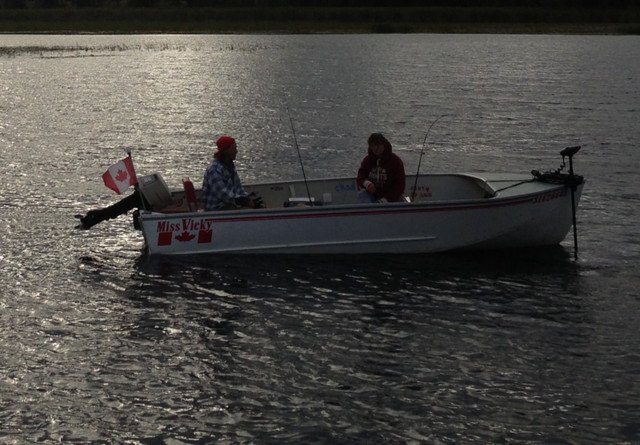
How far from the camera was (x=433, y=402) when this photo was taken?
10906mm

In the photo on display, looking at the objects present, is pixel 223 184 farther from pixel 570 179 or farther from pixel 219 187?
pixel 570 179

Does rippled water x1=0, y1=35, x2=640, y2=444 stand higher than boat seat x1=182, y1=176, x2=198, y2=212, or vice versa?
boat seat x1=182, y1=176, x2=198, y2=212

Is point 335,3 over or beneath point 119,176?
over

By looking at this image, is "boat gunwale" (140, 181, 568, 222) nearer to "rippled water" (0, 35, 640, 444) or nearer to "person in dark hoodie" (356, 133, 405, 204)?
"person in dark hoodie" (356, 133, 405, 204)

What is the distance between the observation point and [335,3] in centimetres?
12044

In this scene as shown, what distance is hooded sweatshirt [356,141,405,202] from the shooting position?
54.5ft

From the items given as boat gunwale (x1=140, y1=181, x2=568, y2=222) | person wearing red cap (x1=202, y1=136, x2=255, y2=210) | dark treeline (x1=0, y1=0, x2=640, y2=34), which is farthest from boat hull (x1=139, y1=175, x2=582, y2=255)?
dark treeline (x1=0, y1=0, x2=640, y2=34)

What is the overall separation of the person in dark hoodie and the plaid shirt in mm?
2153

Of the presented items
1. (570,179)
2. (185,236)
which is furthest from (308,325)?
(570,179)

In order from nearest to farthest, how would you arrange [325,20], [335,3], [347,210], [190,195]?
[347,210] < [190,195] < [325,20] < [335,3]

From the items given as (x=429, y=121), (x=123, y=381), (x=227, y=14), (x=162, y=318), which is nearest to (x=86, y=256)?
(x=162, y=318)

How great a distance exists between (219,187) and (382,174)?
276 centimetres

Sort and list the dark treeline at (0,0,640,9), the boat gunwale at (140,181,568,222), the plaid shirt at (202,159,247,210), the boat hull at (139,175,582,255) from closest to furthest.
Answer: the boat gunwale at (140,181,568,222)
the boat hull at (139,175,582,255)
the plaid shirt at (202,159,247,210)
the dark treeline at (0,0,640,9)

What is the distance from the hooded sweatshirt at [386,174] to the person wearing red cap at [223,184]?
2.11 m
